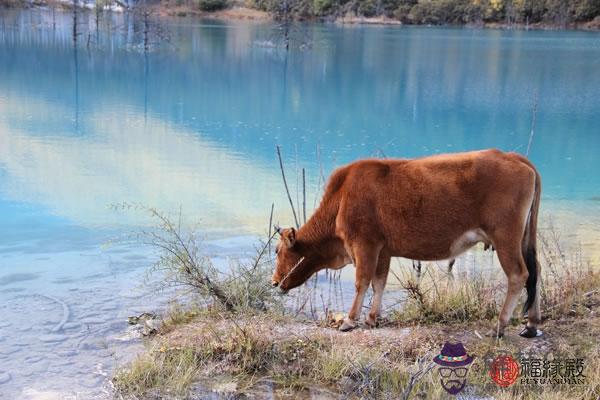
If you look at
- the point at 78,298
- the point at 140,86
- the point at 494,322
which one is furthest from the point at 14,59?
the point at 494,322

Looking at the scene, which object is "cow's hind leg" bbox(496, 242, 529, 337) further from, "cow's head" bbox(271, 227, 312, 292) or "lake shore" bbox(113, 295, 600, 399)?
"cow's head" bbox(271, 227, 312, 292)

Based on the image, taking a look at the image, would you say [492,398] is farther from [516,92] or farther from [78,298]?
[516,92]

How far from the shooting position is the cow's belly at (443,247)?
19.5 feet

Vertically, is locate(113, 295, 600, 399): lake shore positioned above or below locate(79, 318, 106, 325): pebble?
above

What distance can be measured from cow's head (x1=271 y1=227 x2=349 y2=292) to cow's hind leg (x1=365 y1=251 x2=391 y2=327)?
373 mm

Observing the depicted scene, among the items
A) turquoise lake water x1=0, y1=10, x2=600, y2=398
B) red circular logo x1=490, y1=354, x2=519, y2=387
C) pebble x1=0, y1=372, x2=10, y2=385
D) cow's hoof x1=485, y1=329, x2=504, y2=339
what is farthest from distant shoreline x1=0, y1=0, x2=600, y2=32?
red circular logo x1=490, y1=354, x2=519, y2=387

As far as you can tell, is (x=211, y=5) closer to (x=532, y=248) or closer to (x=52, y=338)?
(x=52, y=338)

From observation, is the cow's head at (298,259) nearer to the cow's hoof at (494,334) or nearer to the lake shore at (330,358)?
the lake shore at (330,358)

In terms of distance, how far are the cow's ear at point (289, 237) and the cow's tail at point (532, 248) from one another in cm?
204

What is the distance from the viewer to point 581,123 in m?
27.5

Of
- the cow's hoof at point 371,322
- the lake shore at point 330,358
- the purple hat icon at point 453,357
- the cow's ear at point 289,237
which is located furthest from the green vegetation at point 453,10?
the purple hat icon at point 453,357

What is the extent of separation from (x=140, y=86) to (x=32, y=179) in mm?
19548

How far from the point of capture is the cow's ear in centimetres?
666
